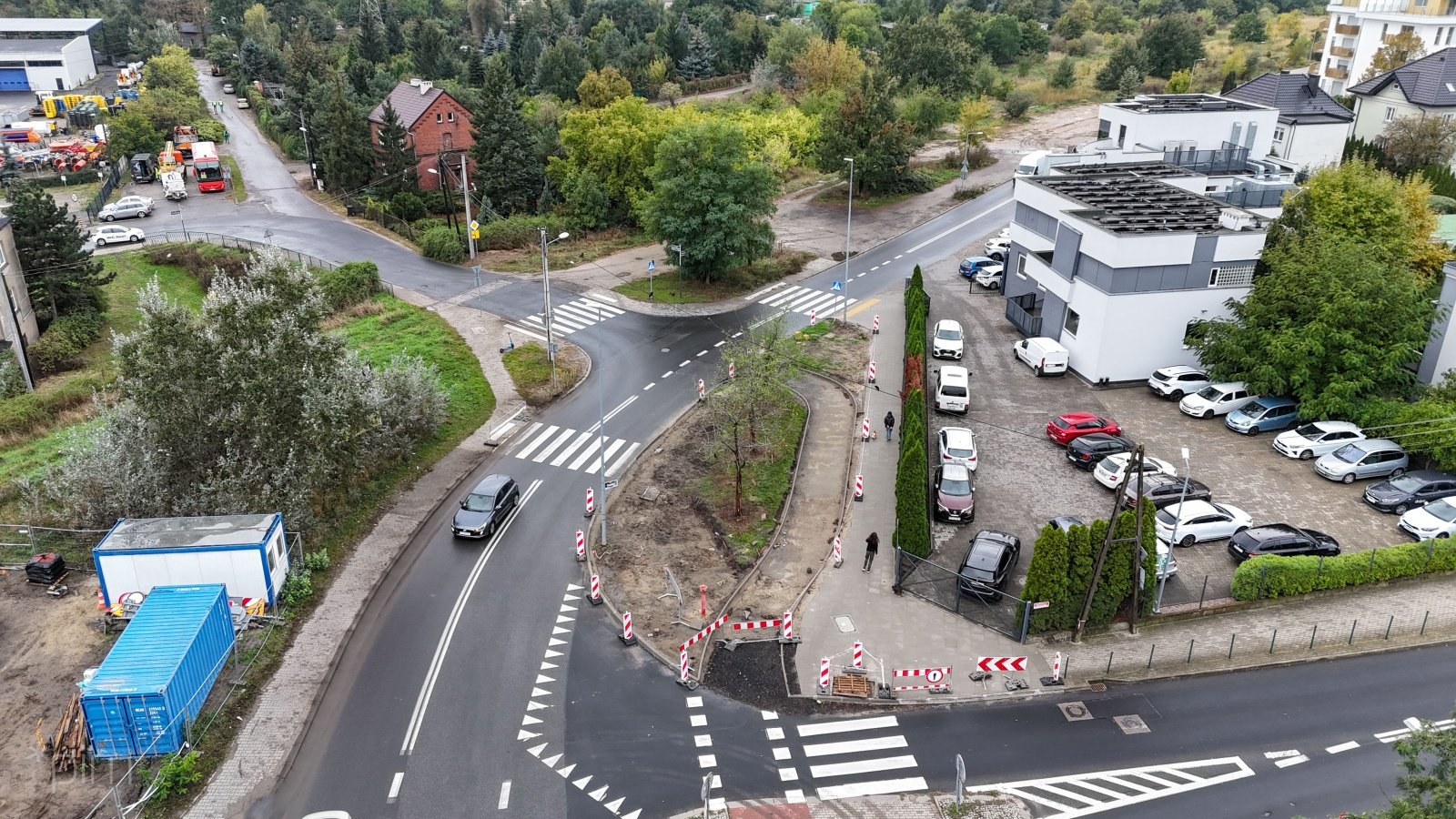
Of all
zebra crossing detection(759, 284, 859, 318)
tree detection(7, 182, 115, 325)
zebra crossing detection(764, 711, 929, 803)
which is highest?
tree detection(7, 182, 115, 325)

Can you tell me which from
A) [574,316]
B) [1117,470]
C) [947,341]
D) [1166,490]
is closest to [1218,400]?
[1117,470]

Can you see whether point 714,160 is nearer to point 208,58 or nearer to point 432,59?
point 432,59

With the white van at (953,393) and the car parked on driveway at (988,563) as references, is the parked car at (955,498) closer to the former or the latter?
the car parked on driveway at (988,563)

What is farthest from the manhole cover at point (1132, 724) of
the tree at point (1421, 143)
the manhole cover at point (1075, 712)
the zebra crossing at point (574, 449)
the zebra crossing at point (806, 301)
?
the tree at point (1421, 143)

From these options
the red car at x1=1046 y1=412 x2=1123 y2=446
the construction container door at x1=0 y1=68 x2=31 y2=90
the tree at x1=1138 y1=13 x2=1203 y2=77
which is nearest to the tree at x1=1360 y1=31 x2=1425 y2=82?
the tree at x1=1138 y1=13 x2=1203 y2=77

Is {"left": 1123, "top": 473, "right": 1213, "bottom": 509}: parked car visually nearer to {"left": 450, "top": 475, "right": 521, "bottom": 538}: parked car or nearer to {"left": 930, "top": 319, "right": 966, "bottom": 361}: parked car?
{"left": 930, "top": 319, "right": 966, "bottom": 361}: parked car

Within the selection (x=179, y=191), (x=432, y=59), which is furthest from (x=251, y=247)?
(x=432, y=59)
